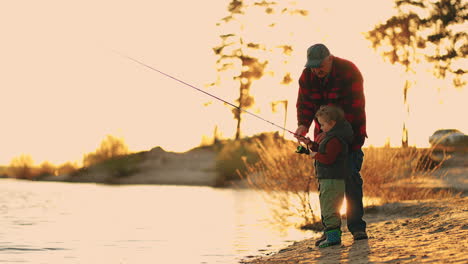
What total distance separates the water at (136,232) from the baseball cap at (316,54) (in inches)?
107

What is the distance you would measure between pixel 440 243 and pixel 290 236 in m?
4.82

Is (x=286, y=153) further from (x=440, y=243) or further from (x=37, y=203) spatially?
(x=37, y=203)

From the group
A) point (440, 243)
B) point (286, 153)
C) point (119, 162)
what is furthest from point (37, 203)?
point (119, 162)

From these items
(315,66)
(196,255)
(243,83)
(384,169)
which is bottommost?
(196,255)

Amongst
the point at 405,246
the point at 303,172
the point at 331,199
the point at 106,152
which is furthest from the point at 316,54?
the point at 106,152

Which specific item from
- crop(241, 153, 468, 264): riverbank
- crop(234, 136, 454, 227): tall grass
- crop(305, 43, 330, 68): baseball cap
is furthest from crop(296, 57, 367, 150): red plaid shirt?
crop(234, 136, 454, 227): tall grass

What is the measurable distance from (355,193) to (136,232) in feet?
18.0

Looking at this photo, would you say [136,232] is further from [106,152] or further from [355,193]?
[106,152]

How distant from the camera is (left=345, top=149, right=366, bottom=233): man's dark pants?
255 inches

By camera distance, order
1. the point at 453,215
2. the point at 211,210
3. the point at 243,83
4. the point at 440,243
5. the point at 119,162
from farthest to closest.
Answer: the point at 243,83 → the point at 119,162 → the point at 211,210 → the point at 453,215 → the point at 440,243

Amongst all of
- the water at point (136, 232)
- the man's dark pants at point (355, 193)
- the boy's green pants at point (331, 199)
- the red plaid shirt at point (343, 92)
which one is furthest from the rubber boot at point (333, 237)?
the water at point (136, 232)

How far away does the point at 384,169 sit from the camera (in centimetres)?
1184

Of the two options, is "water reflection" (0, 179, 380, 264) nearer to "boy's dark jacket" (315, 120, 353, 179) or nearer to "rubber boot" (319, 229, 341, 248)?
"rubber boot" (319, 229, 341, 248)

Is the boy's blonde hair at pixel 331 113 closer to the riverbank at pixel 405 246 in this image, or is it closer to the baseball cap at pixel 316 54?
the baseball cap at pixel 316 54
